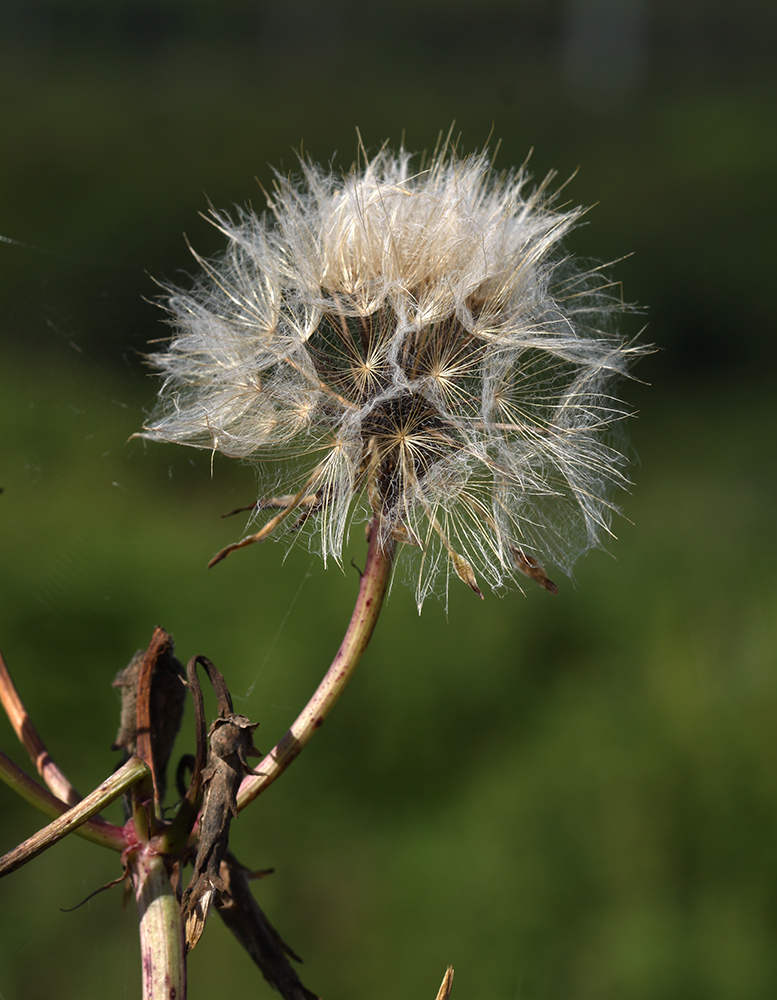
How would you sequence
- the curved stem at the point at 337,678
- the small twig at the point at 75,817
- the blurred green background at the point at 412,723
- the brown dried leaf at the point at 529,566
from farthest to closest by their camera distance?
1. the blurred green background at the point at 412,723
2. the brown dried leaf at the point at 529,566
3. the curved stem at the point at 337,678
4. the small twig at the point at 75,817

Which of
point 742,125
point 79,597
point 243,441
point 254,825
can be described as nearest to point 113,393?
point 79,597

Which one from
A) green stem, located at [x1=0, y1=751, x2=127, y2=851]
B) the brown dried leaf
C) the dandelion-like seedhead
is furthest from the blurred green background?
green stem, located at [x1=0, y1=751, x2=127, y2=851]

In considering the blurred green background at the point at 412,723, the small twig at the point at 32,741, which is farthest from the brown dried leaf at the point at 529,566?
the blurred green background at the point at 412,723

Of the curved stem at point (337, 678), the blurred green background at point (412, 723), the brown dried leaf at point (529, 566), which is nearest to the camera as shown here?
the curved stem at point (337, 678)

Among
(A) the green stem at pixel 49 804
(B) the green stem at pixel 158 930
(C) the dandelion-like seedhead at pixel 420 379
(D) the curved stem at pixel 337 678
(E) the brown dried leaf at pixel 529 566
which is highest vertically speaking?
(C) the dandelion-like seedhead at pixel 420 379

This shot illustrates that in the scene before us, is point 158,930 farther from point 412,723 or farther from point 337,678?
point 412,723

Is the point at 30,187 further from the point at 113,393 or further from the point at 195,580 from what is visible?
the point at 195,580

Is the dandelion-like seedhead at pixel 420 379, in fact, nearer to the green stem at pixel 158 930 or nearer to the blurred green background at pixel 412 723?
the green stem at pixel 158 930
